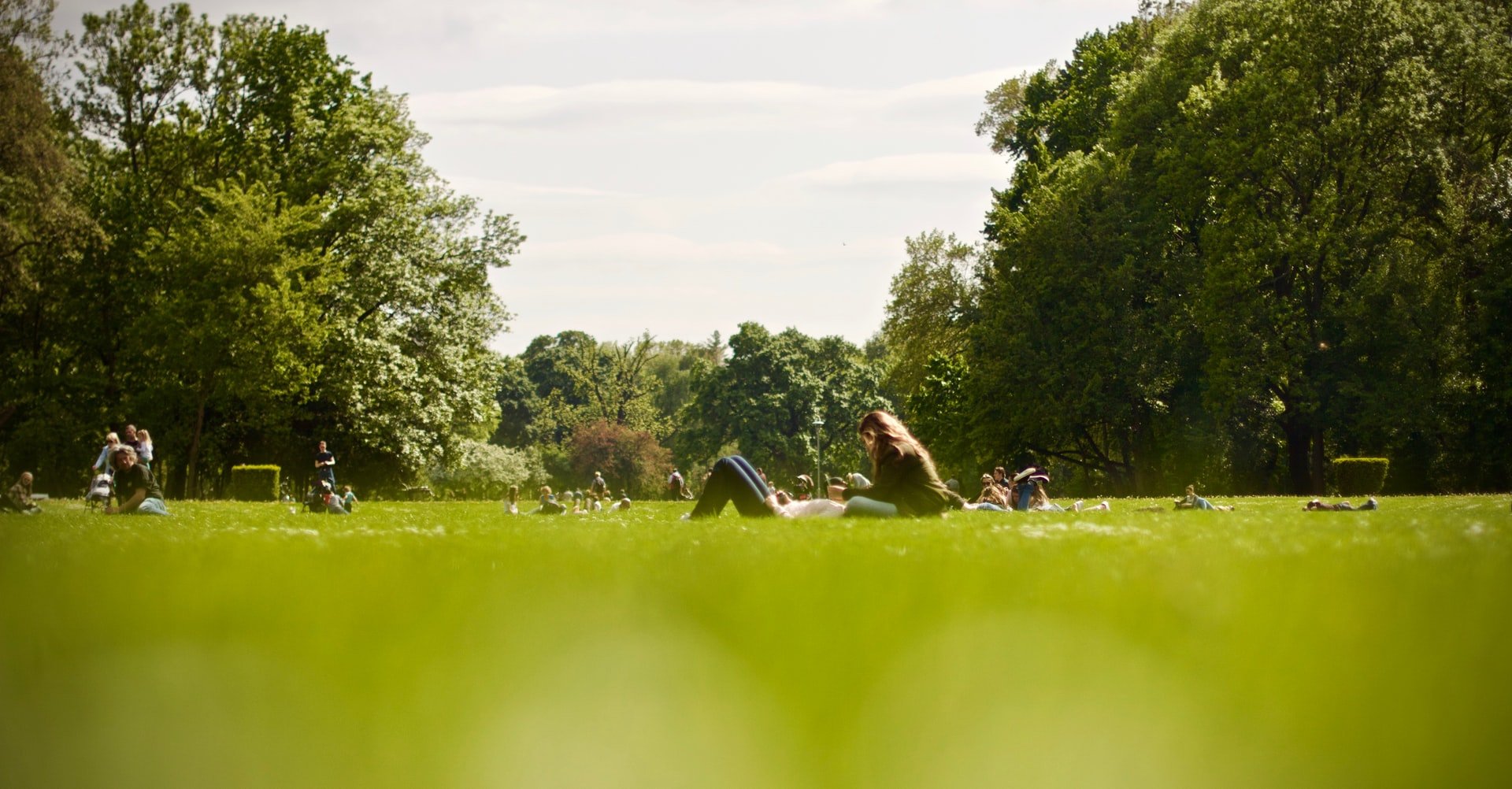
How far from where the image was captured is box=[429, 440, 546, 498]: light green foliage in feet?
244

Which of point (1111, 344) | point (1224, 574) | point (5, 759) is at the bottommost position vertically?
point (5, 759)

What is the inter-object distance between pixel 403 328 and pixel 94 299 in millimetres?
12401

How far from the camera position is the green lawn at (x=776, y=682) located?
2.80m

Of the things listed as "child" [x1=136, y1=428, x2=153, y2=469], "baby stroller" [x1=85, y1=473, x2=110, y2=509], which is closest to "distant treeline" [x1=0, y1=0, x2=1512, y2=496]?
"child" [x1=136, y1=428, x2=153, y2=469]

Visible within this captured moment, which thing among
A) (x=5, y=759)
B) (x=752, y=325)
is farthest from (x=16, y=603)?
(x=752, y=325)

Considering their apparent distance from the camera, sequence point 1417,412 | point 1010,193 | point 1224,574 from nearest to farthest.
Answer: point 1224,574, point 1417,412, point 1010,193

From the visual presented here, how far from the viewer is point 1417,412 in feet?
132

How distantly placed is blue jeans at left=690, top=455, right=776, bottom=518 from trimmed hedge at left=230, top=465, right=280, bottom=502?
117 feet

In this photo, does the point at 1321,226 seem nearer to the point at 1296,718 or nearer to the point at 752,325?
the point at 1296,718

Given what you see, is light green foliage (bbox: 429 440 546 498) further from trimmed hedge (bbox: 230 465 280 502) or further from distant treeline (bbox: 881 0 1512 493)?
distant treeline (bbox: 881 0 1512 493)

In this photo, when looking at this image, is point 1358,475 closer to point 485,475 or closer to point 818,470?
point 485,475

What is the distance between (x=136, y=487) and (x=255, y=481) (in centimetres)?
2750

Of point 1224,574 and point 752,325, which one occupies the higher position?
point 752,325

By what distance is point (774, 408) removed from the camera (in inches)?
3969
